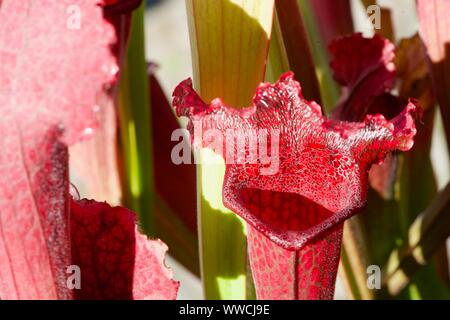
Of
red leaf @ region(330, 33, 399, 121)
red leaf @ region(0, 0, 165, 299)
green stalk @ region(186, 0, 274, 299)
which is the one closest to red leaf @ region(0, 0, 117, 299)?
red leaf @ region(0, 0, 165, 299)

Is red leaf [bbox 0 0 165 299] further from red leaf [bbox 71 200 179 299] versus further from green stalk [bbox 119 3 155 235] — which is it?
green stalk [bbox 119 3 155 235]

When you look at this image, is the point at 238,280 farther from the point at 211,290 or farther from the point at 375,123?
the point at 375,123

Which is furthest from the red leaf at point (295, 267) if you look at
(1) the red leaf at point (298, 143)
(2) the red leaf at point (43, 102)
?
(2) the red leaf at point (43, 102)

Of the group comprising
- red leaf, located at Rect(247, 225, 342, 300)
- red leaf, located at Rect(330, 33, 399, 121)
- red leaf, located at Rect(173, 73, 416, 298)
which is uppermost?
red leaf, located at Rect(330, 33, 399, 121)

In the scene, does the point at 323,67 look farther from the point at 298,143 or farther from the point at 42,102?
the point at 42,102

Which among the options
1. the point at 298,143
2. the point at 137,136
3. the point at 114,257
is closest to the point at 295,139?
the point at 298,143

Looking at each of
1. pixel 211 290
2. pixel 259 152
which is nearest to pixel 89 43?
pixel 259 152
